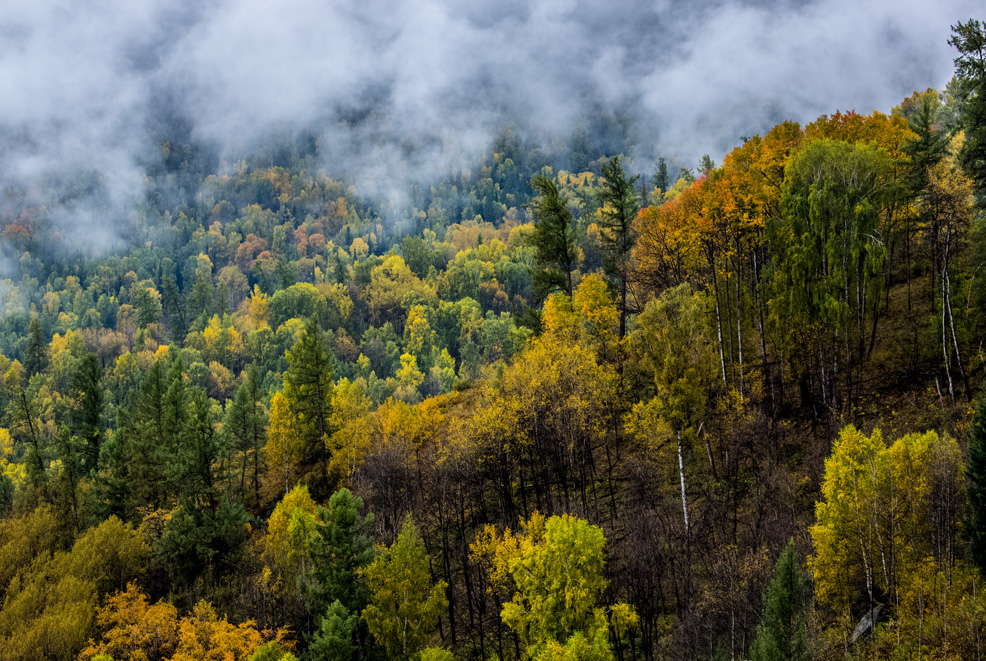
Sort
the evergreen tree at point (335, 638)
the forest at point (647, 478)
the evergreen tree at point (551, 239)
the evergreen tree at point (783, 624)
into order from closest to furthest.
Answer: the evergreen tree at point (783, 624), the forest at point (647, 478), the evergreen tree at point (335, 638), the evergreen tree at point (551, 239)

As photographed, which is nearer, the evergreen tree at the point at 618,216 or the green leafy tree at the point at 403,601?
the green leafy tree at the point at 403,601

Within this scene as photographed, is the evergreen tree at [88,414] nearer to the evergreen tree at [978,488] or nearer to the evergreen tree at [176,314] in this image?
the evergreen tree at [978,488]

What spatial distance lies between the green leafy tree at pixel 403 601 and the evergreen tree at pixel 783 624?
1548cm

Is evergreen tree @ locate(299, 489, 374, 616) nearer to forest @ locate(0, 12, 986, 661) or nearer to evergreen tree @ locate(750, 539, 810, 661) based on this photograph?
forest @ locate(0, 12, 986, 661)

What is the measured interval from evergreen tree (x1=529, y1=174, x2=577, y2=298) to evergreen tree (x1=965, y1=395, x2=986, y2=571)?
2452 cm

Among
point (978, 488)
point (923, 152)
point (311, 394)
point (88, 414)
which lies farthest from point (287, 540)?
point (923, 152)

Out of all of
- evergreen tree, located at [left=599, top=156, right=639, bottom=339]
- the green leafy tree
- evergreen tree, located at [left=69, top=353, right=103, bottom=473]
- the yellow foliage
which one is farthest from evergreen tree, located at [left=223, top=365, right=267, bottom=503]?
evergreen tree, located at [left=599, top=156, right=639, bottom=339]

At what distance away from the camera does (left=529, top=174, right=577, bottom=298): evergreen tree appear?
42.1 m

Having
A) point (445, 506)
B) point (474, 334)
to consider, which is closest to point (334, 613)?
point (445, 506)

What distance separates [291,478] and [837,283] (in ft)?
139

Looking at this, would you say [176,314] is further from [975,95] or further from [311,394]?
[975,95]

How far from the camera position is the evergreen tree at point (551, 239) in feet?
138

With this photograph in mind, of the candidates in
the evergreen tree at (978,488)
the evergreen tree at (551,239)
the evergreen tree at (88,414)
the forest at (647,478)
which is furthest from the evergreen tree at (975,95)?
the evergreen tree at (88,414)

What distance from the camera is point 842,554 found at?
23781 millimetres
